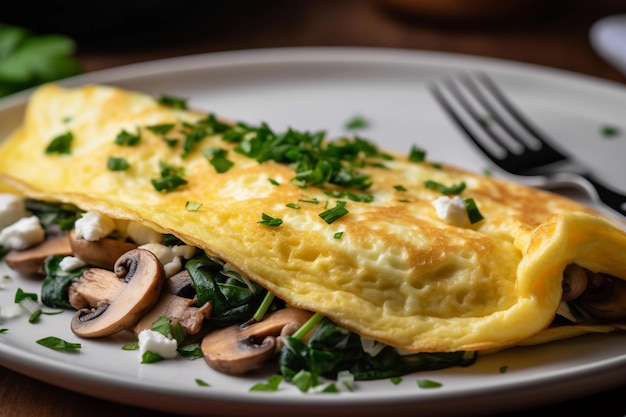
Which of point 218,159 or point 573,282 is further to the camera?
point 218,159

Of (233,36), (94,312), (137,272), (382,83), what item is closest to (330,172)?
(137,272)

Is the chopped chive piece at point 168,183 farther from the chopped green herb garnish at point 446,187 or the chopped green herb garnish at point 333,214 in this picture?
the chopped green herb garnish at point 446,187

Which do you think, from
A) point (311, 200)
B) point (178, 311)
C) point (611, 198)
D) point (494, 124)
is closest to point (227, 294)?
point (178, 311)

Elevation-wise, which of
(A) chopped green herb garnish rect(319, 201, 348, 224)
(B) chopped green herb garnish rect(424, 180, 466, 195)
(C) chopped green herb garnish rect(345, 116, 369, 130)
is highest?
(A) chopped green herb garnish rect(319, 201, 348, 224)

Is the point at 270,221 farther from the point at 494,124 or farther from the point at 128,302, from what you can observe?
the point at 494,124

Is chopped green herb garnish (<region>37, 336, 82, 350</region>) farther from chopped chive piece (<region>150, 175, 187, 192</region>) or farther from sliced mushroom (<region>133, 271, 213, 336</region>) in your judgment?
chopped chive piece (<region>150, 175, 187, 192</region>)

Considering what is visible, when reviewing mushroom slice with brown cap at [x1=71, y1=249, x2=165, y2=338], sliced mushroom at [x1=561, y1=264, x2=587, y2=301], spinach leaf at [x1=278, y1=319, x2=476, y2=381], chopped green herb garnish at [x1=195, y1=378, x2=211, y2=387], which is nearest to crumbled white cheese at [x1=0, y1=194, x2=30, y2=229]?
mushroom slice with brown cap at [x1=71, y1=249, x2=165, y2=338]
